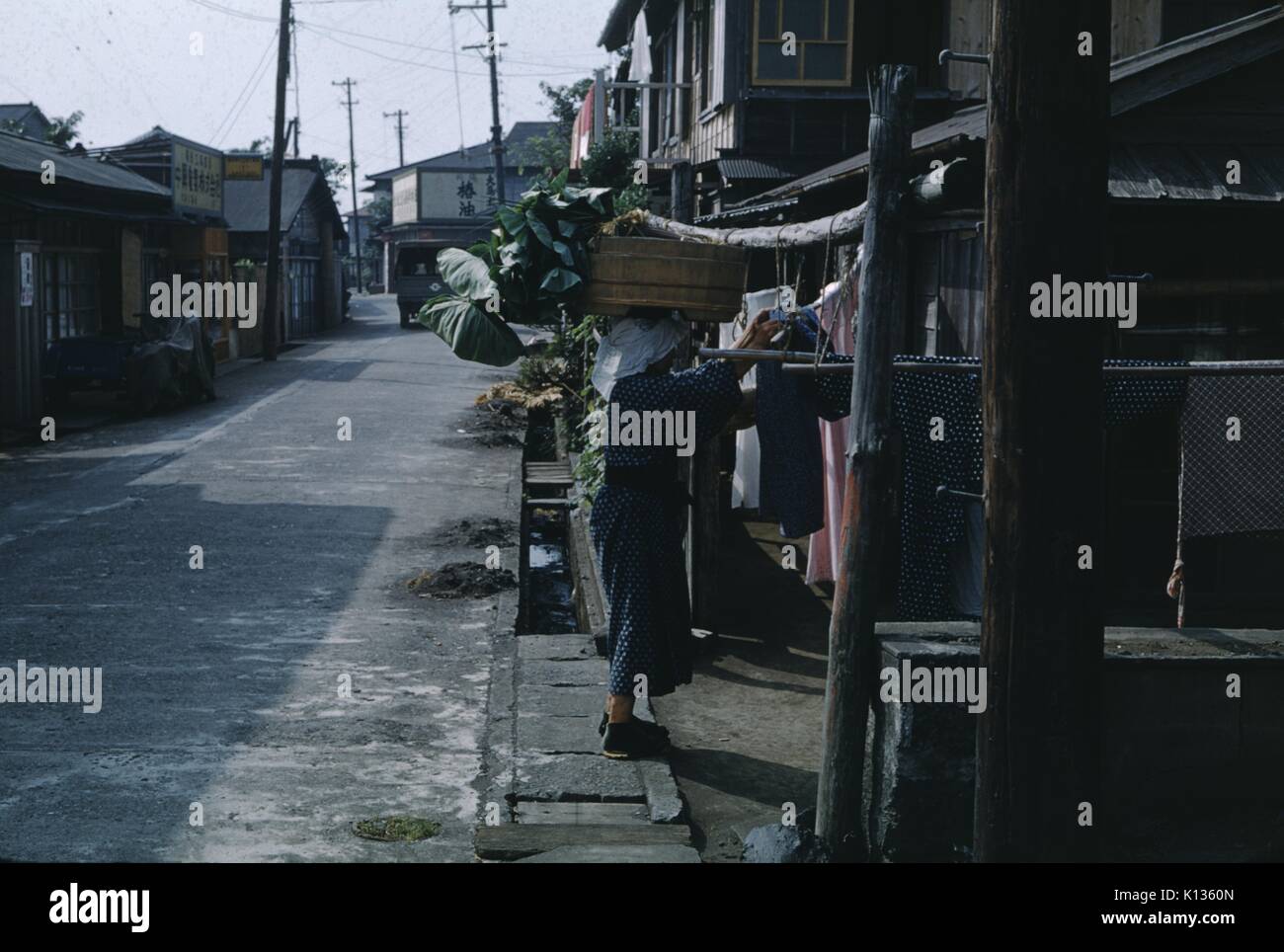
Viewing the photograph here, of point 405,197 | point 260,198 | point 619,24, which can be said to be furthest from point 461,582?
point 405,197

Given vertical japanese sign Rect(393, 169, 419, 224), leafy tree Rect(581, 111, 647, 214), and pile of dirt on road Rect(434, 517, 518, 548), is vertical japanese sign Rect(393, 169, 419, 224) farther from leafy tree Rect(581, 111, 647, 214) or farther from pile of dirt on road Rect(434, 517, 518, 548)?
pile of dirt on road Rect(434, 517, 518, 548)

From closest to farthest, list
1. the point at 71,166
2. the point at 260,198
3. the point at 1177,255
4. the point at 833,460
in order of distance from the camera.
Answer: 1. the point at 1177,255
2. the point at 833,460
3. the point at 71,166
4. the point at 260,198

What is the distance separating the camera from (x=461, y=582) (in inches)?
415

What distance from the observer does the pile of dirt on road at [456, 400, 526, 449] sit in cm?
1894

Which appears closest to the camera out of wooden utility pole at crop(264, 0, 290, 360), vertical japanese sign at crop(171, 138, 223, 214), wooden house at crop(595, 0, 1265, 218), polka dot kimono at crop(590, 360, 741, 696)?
polka dot kimono at crop(590, 360, 741, 696)

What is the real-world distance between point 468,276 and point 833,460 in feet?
10.6

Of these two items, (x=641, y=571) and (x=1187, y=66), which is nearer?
(x=641, y=571)

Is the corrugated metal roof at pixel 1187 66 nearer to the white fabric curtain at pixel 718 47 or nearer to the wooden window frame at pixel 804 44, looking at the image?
the wooden window frame at pixel 804 44

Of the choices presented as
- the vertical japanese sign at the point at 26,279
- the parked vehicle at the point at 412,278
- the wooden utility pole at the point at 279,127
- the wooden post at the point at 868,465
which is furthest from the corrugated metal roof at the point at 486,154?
the wooden post at the point at 868,465

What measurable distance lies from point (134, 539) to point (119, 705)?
190 inches

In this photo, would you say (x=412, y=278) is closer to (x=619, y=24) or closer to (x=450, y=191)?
(x=450, y=191)

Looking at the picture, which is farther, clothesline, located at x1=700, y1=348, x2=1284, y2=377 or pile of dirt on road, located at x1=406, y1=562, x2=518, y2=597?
pile of dirt on road, located at x1=406, y1=562, x2=518, y2=597

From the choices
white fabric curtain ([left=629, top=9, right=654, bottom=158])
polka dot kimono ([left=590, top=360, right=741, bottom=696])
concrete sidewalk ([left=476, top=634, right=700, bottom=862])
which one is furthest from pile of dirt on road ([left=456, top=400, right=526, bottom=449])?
polka dot kimono ([left=590, top=360, right=741, bottom=696])

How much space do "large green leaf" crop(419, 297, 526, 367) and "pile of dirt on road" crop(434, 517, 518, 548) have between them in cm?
548
